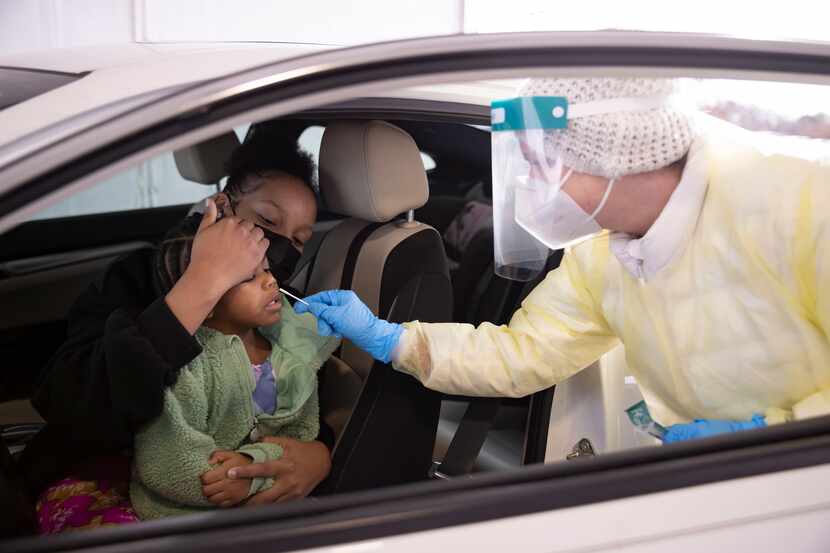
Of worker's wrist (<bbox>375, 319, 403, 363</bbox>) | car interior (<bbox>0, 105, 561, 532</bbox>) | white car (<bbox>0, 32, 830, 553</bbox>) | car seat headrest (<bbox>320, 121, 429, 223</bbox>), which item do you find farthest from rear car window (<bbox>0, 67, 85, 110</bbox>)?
worker's wrist (<bbox>375, 319, 403, 363</bbox>)

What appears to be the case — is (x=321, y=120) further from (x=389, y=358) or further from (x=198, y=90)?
(x=198, y=90)

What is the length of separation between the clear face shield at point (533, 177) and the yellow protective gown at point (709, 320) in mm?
183

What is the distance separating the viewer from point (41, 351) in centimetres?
246

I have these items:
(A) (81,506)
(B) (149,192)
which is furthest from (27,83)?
(B) (149,192)

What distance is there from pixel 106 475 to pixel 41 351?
30.9 inches

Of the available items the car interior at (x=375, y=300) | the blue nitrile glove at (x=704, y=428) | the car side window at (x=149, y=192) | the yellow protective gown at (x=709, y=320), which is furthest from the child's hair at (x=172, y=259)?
the car side window at (x=149, y=192)

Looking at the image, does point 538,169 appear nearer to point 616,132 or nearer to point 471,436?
point 616,132

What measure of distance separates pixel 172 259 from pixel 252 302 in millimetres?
186

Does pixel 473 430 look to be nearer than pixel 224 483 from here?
No

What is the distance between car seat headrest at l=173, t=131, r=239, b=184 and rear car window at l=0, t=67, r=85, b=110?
56cm

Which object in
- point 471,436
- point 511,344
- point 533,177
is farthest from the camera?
point 471,436

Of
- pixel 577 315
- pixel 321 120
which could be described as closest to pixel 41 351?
pixel 321 120

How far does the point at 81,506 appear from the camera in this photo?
1.68 meters

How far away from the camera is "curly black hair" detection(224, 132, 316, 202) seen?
206cm
